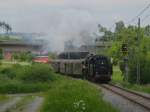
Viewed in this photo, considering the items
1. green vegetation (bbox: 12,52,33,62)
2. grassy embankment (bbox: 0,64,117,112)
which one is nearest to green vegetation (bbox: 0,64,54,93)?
grassy embankment (bbox: 0,64,117,112)

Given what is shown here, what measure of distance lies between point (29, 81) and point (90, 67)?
6443mm

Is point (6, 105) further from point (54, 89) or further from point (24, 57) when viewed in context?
point (24, 57)

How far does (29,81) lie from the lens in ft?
154

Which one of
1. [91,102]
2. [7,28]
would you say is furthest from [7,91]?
[7,28]

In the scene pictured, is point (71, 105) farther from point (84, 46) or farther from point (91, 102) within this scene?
point (84, 46)

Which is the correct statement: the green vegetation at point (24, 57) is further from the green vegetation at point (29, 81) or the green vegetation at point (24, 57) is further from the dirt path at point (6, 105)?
the dirt path at point (6, 105)

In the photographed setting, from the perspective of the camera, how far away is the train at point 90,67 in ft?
162

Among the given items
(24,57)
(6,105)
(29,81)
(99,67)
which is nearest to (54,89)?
(6,105)

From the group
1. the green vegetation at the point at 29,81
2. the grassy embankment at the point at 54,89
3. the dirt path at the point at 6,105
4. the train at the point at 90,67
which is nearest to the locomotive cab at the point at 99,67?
the train at the point at 90,67

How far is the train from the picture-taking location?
49.3 meters

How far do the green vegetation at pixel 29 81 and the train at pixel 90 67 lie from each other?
4.02 m

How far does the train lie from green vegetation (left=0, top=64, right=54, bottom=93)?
13.2ft

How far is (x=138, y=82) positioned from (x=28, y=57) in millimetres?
52829

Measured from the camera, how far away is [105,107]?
20078 mm
